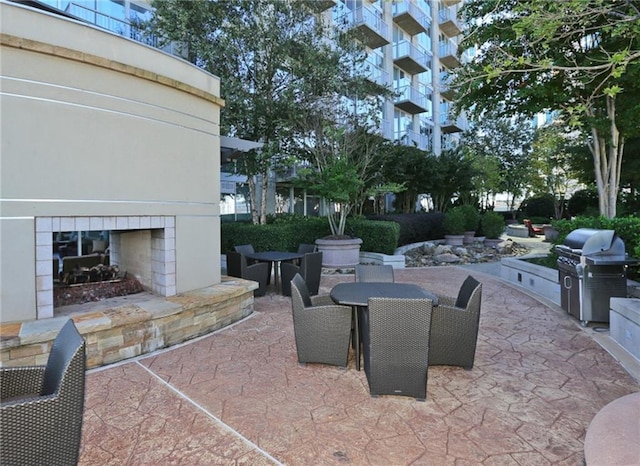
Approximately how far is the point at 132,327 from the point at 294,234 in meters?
7.17

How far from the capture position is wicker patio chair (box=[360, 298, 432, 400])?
10.5 feet

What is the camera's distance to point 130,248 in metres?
6.11

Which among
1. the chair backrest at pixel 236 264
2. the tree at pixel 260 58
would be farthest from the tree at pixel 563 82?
the chair backrest at pixel 236 264

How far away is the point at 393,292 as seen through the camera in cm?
414

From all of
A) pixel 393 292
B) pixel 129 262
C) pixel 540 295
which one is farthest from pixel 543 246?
pixel 129 262

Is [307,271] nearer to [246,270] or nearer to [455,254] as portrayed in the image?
[246,270]

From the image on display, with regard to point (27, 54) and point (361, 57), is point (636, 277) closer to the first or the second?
point (27, 54)

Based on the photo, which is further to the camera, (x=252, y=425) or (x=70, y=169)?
(x=70, y=169)

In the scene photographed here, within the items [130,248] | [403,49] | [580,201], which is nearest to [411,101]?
[403,49]

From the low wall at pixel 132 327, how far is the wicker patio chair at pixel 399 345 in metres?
2.65

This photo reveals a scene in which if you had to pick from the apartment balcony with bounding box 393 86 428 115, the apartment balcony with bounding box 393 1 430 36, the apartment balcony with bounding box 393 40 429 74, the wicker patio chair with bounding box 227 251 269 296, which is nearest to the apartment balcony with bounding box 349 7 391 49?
the apartment balcony with bounding box 393 40 429 74

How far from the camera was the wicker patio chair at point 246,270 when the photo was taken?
23.4ft

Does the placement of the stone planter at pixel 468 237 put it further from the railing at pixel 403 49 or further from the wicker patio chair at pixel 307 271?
the wicker patio chair at pixel 307 271

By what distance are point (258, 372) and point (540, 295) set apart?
619 cm
